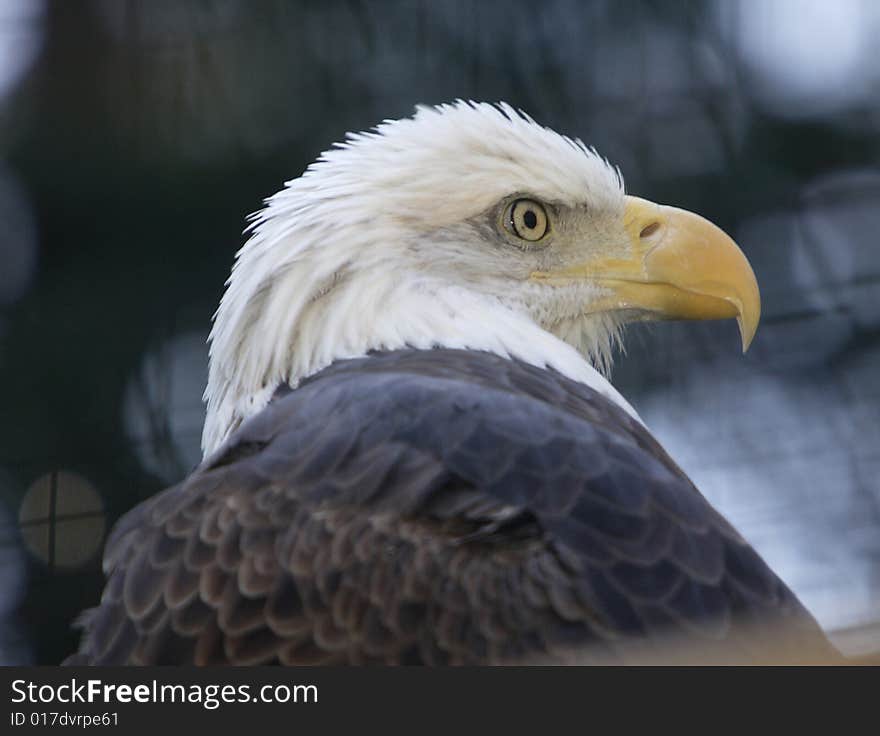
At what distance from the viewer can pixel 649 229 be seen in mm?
2846

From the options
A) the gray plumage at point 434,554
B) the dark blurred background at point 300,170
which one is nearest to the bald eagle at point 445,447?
the gray plumage at point 434,554

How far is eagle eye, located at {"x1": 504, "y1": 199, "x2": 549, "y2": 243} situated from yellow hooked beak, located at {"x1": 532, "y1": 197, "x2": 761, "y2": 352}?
0.07 m

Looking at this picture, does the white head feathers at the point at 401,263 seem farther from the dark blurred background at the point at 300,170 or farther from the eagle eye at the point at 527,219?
the dark blurred background at the point at 300,170

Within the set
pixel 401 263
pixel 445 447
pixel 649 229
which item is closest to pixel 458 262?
pixel 401 263

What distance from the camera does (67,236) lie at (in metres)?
4.46

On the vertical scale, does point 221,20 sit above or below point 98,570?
above

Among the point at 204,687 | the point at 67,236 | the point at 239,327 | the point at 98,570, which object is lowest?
the point at 204,687

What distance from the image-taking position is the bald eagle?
73.4 inches

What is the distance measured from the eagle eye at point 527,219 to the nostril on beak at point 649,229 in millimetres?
183

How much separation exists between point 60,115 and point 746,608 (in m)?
3.20

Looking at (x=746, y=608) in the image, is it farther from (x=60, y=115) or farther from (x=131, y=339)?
(x=60, y=115)

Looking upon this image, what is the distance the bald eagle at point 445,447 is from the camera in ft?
6.12

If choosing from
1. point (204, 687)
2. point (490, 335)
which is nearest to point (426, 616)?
point (204, 687)

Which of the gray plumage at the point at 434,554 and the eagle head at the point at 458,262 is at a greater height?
the eagle head at the point at 458,262
